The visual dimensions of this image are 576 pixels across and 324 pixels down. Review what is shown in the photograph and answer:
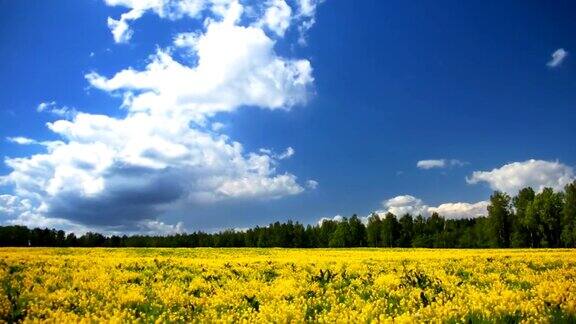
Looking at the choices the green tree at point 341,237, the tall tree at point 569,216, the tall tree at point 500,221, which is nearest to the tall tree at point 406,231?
the green tree at point 341,237

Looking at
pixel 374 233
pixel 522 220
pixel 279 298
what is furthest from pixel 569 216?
pixel 279 298

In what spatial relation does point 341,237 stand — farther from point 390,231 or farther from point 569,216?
point 569,216

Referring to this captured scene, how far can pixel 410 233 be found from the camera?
512 ft

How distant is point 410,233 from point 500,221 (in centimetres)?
4229

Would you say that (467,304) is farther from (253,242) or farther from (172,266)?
(253,242)

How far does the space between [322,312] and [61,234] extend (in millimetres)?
163839

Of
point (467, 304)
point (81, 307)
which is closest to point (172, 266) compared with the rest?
point (81, 307)

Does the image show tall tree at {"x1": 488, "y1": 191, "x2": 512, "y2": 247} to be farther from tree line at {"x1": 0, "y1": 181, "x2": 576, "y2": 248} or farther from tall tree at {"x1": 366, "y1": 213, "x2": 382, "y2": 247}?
tall tree at {"x1": 366, "y1": 213, "x2": 382, "y2": 247}

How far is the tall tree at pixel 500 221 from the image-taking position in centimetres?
11625

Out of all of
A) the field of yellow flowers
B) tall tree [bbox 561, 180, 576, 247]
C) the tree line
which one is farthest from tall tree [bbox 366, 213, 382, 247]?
the field of yellow flowers

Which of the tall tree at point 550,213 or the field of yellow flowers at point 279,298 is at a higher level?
the tall tree at point 550,213

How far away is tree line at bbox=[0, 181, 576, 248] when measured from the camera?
10744cm

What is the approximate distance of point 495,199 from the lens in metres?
118

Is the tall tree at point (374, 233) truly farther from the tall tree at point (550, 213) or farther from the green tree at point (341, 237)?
the tall tree at point (550, 213)
